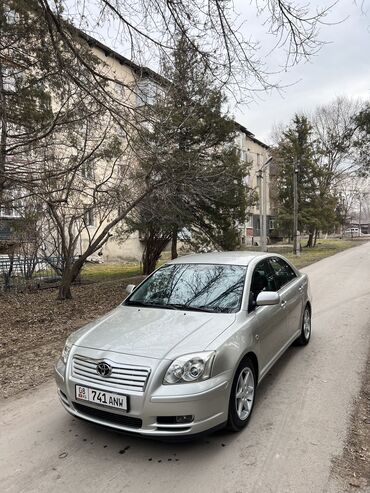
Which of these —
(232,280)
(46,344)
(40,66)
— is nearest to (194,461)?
(232,280)

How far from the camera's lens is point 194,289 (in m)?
4.47

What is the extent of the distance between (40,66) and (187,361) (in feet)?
23.5

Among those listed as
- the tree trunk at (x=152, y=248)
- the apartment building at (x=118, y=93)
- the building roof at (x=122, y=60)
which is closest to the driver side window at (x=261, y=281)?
the apartment building at (x=118, y=93)

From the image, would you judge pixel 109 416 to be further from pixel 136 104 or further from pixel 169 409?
pixel 136 104

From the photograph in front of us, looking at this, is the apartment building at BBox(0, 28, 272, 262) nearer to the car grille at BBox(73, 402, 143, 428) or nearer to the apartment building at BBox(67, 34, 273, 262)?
the apartment building at BBox(67, 34, 273, 262)

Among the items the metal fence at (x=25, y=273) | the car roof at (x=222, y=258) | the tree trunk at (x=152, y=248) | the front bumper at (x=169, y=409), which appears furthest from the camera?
the tree trunk at (x=152, y=248)

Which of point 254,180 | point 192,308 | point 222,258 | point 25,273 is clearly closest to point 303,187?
point 254,180

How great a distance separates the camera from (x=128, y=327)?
380cm

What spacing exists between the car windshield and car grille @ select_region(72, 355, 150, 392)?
1.12 meters

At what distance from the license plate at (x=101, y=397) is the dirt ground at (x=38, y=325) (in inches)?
66.5

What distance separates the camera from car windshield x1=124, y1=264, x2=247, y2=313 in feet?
13.7

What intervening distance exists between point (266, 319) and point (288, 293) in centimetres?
111

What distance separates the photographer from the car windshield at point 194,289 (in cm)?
417

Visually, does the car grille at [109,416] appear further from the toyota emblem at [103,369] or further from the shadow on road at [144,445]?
the toyota emblem at [103,369]
